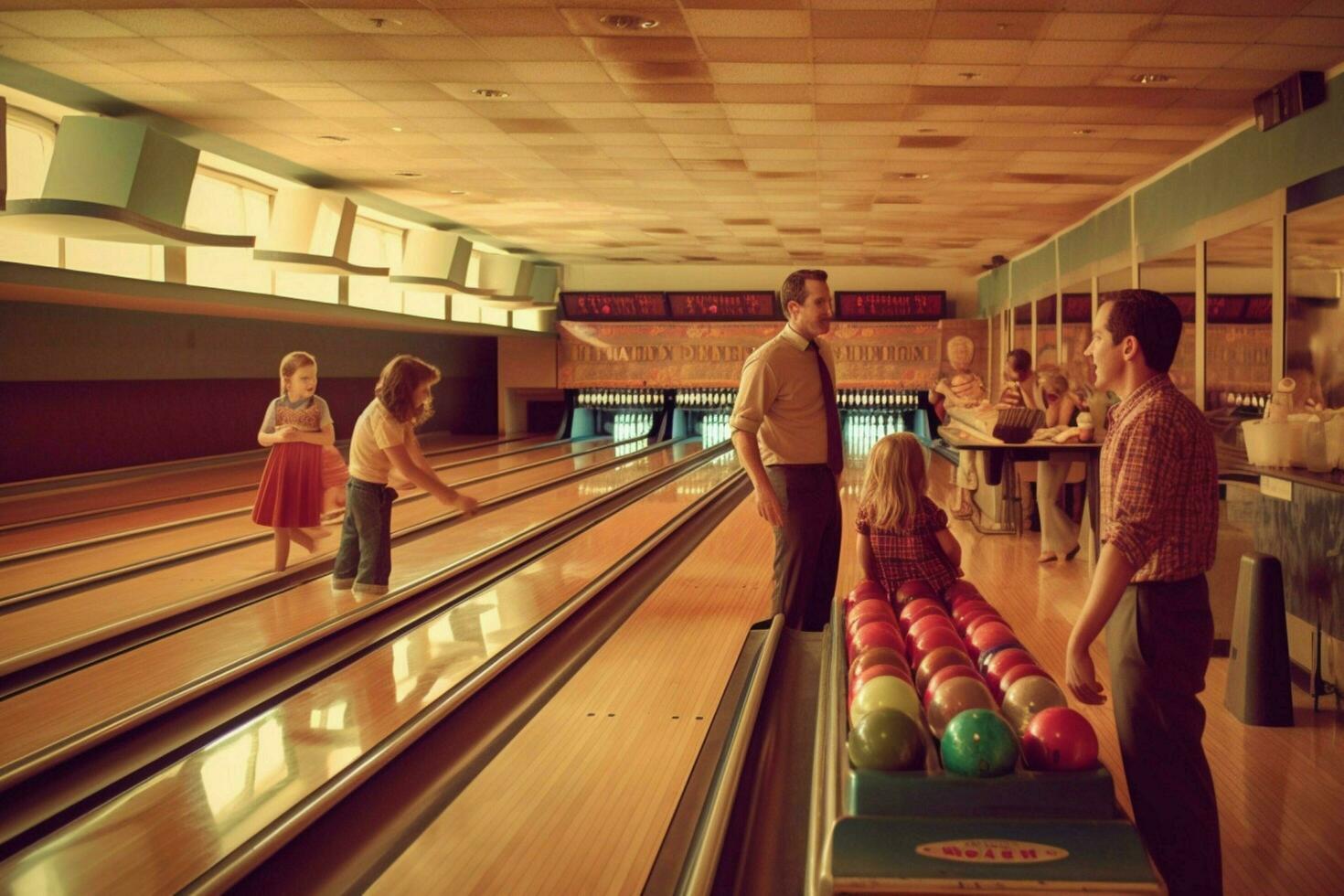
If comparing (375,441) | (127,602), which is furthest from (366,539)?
(127,602)

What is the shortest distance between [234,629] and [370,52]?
2704mm

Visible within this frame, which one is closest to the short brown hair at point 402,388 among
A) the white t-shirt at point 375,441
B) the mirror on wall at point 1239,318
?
the white t-shirt at point 375,441

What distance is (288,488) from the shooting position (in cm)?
535

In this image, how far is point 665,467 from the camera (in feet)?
38.0

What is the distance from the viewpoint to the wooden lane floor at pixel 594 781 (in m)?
2.38

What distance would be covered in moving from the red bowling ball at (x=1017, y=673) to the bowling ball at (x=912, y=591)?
31.9 inches

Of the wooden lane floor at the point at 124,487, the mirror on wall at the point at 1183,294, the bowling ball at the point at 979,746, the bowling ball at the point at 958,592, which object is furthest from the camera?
the wooden lane floor at the point at 124,487

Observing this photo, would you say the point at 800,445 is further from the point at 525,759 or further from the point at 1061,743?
the point at 1061,743

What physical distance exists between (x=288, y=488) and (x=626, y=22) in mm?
2602

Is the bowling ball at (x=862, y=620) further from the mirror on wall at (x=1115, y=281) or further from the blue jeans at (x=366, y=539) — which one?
the mirror on wall at (x=1115, y=281)

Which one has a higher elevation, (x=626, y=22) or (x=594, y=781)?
(x=626, y=22)

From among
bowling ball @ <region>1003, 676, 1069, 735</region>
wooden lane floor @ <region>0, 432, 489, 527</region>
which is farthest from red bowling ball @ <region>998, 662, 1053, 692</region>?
wooden lane floor @ <region>0, 432, 489, 527</region>

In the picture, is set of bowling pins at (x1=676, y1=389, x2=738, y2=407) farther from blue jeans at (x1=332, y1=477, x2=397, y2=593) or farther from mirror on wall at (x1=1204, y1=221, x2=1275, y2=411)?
blue jeans at (x1=332, y1=477, x2=397, y2=593)

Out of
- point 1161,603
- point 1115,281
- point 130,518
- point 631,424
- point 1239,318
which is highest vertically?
point 1115,281
